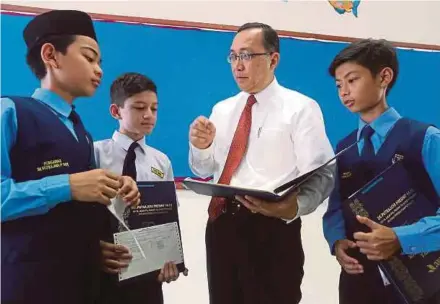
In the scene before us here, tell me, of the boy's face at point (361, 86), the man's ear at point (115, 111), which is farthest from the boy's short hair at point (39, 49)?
the boy's face at point (361, 86)

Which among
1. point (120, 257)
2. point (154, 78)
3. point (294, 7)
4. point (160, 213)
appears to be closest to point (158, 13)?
point (154, 78)

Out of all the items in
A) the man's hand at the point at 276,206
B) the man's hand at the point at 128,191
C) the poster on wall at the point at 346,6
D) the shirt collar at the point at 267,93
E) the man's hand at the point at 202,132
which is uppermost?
the poster on wall at the point at 346,6

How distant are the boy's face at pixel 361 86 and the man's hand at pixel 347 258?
52 centimetres

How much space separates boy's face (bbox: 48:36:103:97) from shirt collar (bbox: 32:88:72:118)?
0.05 metres

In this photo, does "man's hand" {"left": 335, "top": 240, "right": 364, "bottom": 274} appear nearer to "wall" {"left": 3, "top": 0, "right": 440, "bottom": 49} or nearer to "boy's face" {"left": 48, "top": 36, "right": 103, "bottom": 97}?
"boy's face" {"left": 48, "top": 36, "right": 103, "bottom": 97}

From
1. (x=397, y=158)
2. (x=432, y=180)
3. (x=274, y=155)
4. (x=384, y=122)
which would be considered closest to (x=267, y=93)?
(x=274, y=155)

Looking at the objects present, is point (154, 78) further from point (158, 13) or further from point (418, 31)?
point (418, 31)

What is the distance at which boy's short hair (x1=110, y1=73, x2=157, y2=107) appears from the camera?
191 centimetres

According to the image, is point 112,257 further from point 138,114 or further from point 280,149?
point 280,149

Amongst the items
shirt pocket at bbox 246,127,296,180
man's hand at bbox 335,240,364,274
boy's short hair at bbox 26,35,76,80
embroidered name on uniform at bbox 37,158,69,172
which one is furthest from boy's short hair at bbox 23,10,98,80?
man's hand at bbox 335,240,364,274

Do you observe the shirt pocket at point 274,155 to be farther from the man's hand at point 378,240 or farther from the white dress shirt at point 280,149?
the man's hand at point 378,240

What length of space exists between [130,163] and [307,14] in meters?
1.43

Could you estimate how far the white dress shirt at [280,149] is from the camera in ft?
Answer: 5.61

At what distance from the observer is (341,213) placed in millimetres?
1775
